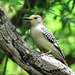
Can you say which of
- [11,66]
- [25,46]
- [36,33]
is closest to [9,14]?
[11,66]

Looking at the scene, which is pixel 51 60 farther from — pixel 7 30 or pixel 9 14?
pixel 9 14

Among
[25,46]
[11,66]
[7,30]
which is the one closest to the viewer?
[7,30]

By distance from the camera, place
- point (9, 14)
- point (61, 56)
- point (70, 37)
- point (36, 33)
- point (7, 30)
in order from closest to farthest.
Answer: point (7, 30) → point (36, 33) → point (61, 56) → point (9, 14) → point (70, 37)

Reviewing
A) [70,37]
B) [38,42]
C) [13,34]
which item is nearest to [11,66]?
[70,37]

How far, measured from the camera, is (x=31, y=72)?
2920 millimetres

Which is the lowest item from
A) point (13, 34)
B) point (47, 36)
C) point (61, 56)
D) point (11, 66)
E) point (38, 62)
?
point (11, 66)

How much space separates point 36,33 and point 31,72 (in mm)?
755

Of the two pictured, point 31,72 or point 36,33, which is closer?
point 31,72

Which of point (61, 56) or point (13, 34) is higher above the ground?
point (13, 34)

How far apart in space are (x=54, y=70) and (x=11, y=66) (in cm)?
316

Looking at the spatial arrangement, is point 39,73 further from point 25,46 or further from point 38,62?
point 25,46

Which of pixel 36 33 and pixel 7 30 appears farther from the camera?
pixel 36 33

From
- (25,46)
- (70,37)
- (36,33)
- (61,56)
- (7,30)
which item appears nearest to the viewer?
(7,30)

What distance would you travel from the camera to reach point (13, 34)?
2.71 metres
